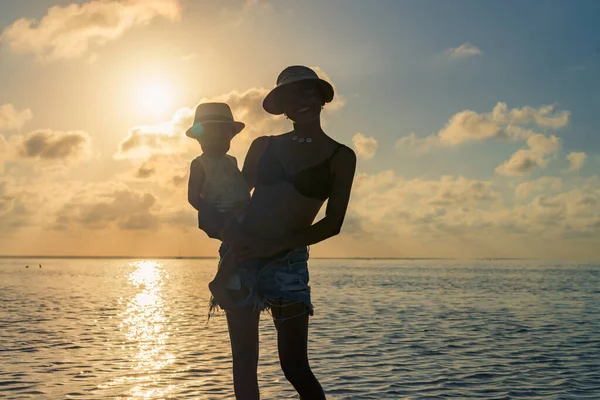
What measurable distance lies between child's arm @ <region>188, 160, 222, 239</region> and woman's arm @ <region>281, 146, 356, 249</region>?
543 millimetres

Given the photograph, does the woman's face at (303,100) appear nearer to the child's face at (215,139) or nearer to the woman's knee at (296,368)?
the child's face at (215,139)

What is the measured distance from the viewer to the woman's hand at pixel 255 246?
15.9 feet

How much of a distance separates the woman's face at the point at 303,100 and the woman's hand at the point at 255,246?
3.14ft

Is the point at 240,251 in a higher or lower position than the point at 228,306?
higher

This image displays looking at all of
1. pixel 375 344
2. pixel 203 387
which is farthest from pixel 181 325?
pixel 203 387

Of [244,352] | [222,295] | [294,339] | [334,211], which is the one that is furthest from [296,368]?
[334,211]

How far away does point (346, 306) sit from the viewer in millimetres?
32312

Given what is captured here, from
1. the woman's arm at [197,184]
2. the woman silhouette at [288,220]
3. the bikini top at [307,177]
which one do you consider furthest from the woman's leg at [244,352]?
the bikini top at [307,177]

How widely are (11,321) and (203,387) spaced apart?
16.3 meters

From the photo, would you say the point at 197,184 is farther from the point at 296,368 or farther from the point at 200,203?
the point at 296,368

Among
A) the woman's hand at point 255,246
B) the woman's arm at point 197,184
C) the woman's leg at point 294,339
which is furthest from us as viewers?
the woman's leg at point 294,339

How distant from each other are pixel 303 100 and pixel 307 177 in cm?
60

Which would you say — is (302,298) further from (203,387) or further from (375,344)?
(375,344)

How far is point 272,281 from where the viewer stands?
16.4ft
